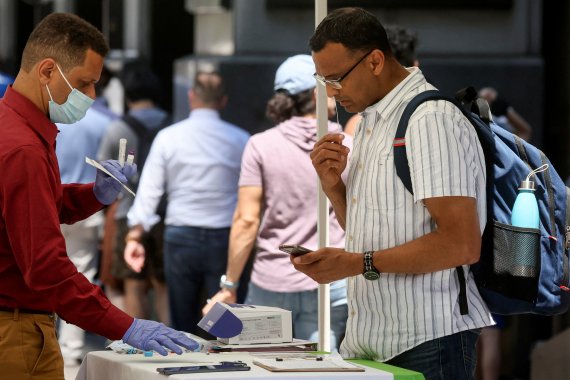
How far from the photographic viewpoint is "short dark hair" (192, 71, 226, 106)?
6094 mm

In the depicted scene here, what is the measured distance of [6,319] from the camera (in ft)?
9.62

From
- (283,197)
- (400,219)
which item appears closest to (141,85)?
(283,197)

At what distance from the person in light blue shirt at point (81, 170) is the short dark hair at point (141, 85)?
5.3 inches

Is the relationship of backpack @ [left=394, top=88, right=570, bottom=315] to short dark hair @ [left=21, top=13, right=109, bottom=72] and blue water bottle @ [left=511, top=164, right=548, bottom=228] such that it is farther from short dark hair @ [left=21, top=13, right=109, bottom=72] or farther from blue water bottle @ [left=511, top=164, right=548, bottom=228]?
short dark hair @ [left=21, top=13, right=109, bottom=72]

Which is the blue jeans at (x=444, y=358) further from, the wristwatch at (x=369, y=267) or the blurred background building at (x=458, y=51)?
the blurred background building at (x=458, y=51)

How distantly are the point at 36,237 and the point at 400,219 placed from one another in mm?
886

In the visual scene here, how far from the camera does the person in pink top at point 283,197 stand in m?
4.92

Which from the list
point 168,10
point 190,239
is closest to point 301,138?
point 190,239

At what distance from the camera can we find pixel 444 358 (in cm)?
288

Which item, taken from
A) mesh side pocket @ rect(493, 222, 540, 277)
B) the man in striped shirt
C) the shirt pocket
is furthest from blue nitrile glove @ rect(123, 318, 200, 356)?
mesh side pocket @ rect(493, 222, 540, 277)

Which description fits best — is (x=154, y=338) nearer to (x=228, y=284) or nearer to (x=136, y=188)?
(x=228, y=284)

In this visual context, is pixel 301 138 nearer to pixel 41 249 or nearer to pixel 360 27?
pixel 360 27

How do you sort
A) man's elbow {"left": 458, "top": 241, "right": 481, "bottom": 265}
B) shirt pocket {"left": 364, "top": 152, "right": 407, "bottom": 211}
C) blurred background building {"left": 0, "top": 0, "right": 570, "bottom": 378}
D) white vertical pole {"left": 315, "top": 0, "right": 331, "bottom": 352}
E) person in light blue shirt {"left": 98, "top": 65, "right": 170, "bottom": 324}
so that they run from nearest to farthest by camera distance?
1. man's elbow {"left": 458, "top": 241, "right": 481, "bottom": 265}
2. shirt pocket {"left": 364, "top": 152, "right": 407, "bottom": 211}
3. white vertical pole {"left": 315, "top": 0, "right": 331, "bottom": 352}
4. blurred background building {"left": 0, "top": 0, "right": 570, "bottom": 378}
5. person in light blue shirt {"left": 98, "top": 65, "right": 170, "bottom": 324}

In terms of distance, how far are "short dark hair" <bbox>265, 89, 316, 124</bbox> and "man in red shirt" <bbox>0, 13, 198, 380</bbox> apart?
6.21 ft
